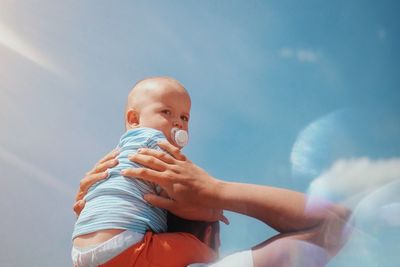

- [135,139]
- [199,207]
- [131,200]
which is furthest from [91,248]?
[135,139]

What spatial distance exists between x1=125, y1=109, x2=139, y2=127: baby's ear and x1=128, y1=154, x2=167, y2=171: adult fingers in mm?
535

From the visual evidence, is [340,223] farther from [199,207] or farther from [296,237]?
[199,207]

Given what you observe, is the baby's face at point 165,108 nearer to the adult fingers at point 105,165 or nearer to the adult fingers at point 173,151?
the adult fingers at point 173,151

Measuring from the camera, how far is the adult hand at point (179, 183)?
193cm

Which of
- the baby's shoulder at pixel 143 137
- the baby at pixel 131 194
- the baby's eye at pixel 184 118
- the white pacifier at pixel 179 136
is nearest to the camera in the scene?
the baby at pixel 131 194

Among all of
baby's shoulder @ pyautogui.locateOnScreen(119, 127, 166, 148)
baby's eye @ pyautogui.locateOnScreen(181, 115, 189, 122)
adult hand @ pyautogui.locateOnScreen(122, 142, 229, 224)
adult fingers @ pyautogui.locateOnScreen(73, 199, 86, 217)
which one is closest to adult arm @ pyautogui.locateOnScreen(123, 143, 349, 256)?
adult hand @ pyautogui.locateOnScreen(122, 142, 229, 224)

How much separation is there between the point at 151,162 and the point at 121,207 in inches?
10.5

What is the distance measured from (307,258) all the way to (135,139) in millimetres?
1072

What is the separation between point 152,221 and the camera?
198cm

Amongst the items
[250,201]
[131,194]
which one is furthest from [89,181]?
[250,201]

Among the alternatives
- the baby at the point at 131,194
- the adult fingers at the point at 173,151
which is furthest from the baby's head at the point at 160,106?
the adult fingers at the point at 173,151

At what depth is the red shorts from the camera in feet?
5.91

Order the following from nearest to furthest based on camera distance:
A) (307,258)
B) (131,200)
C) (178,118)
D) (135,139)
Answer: (307,258) < (131,200) < (135,139) < (178,118)

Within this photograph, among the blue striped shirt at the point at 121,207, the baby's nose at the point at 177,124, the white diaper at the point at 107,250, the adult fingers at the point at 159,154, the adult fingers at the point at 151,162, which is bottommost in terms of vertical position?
the white diaper at the point at 107,250
